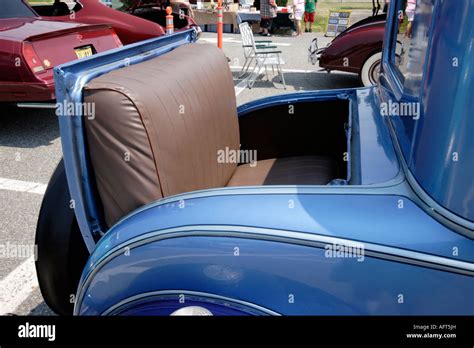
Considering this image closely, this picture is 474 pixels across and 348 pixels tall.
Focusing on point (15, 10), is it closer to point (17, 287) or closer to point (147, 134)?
point (17, 287)

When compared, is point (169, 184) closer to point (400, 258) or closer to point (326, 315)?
point (326, 315)

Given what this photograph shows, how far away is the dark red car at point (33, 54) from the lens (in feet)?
16.1

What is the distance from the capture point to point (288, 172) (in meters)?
2.72

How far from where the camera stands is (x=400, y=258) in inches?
46.4

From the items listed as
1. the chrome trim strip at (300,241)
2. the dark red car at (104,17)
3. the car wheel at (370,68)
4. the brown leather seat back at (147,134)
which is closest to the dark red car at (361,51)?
the car wheel at (370,68)

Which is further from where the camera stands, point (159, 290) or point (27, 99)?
point (27, 99)

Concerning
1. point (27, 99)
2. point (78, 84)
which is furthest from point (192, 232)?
point (27, 99)

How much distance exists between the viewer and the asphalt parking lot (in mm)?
2760

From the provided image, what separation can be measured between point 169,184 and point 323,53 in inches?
253

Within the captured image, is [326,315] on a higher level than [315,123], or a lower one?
lower

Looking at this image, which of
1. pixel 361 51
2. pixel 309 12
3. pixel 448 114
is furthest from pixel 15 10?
pixel 309 12

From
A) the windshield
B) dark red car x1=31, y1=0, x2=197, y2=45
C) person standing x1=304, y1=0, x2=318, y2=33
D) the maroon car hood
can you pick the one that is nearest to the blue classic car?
the maroon car hood

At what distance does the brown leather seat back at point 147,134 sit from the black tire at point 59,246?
545 millimetres

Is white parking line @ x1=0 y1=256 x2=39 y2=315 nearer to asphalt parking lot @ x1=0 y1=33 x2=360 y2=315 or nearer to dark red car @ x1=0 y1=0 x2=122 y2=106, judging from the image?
asphalt parking lot @ x1=0 y1=33 x2=360 y2=315
